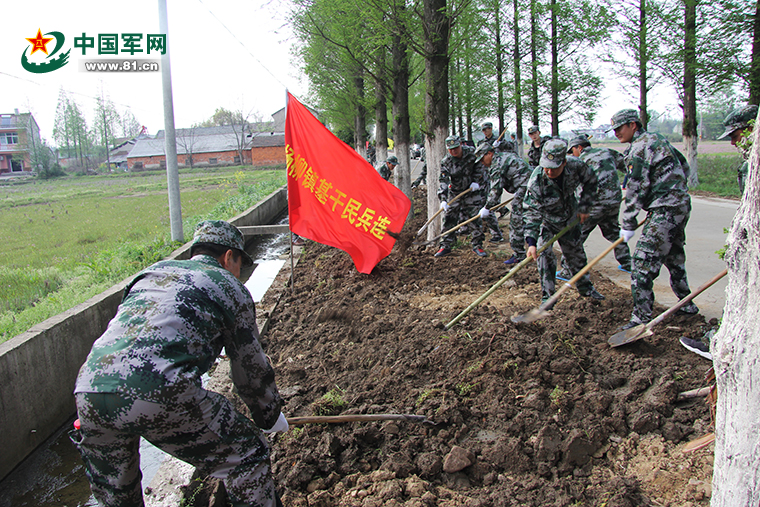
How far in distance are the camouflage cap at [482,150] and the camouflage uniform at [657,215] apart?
11.4ft

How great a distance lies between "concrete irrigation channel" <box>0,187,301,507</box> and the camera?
3517mm

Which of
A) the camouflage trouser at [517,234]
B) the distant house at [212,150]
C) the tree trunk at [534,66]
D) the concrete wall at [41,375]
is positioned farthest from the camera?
the distant house at [212,150]

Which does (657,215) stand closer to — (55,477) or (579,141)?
(579,141)

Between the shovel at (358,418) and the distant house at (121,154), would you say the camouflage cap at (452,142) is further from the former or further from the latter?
the distant house at (121,154)

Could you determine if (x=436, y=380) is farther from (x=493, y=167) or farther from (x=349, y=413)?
(x=493, y=167)

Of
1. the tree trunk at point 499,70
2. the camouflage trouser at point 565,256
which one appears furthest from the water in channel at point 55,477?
the tree trunk at point 499,70

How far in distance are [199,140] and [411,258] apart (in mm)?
63401

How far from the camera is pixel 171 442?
2.05m

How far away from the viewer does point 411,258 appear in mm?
7578

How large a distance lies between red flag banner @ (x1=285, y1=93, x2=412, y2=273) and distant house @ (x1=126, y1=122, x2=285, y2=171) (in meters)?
49.5

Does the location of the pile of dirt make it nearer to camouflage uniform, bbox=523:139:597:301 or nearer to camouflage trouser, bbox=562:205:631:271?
camouflage uniform, bbox=523:139:597:301

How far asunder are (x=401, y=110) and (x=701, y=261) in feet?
21.4

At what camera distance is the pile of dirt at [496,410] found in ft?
8.32

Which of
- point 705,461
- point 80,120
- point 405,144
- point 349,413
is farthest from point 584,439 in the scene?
point 80,120
